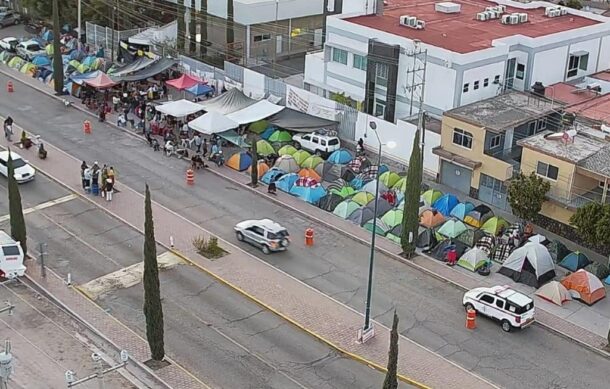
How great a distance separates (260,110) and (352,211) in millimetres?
12111

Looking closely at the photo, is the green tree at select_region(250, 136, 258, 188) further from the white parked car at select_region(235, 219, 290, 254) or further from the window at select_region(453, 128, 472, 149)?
the window at select_region(453, 128, 472, 149)

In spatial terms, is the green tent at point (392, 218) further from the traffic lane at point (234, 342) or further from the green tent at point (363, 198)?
the traffic lane at point (234, 342)

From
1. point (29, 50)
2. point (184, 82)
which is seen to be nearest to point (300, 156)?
point (184, 82)

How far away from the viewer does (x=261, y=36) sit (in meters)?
69.6

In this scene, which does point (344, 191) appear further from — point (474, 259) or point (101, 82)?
point (101, 82)

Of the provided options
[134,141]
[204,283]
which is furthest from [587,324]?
[134,141]

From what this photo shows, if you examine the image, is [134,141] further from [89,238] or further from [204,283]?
[204,283]

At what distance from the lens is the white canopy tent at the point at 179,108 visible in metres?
52.8

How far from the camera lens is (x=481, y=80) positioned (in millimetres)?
51594

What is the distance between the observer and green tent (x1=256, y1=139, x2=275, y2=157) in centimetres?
4984

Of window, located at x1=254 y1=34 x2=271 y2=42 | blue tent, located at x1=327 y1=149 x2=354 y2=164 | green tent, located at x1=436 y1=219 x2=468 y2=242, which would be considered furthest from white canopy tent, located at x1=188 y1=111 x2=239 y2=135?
window, located at x1=254 y1=34 x2=271 y2=42

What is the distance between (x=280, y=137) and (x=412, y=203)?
15.3 meters

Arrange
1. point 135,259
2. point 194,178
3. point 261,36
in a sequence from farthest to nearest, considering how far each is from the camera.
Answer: point 261,36 < point 194,178 < point 135,259

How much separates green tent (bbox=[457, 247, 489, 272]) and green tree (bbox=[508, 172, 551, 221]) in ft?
11.2
